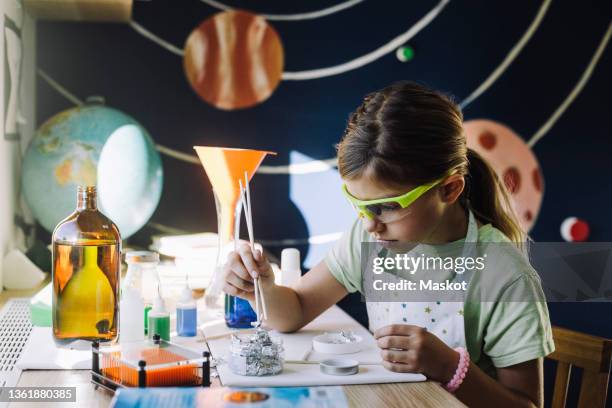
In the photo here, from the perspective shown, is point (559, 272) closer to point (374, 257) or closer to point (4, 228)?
point (374, 257)

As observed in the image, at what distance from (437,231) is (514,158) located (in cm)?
119

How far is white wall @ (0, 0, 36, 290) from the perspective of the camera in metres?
1.90

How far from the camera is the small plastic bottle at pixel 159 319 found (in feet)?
3.98

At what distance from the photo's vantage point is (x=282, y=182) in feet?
7.62

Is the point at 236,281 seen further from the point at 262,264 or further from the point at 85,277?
the point at 85,277

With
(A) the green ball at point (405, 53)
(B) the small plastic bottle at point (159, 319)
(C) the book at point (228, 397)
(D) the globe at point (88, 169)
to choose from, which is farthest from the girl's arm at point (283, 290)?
(A) the green ball at point (405, 53)

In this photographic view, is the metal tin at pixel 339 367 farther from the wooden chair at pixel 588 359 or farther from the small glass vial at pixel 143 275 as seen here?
the wooden chair at pixel 588 359

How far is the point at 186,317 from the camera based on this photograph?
131cm

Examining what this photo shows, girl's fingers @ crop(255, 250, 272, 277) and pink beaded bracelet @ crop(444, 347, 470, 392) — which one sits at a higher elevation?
girl's fingers @ crop(255, 250, 272, 277)

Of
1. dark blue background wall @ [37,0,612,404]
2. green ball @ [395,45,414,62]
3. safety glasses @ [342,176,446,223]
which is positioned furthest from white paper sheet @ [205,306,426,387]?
green ball @ [395,45,414,62]

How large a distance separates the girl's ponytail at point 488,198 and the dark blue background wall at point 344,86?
1023 millimetres

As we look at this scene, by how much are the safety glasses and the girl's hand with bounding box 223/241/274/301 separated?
20 centimetres

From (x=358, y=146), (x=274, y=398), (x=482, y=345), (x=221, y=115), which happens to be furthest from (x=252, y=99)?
(x=274, y=398)

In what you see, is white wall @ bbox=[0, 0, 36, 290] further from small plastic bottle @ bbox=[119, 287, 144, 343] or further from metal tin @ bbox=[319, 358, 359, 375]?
metal tin @ bbox=[319, 358, 359, 375]
